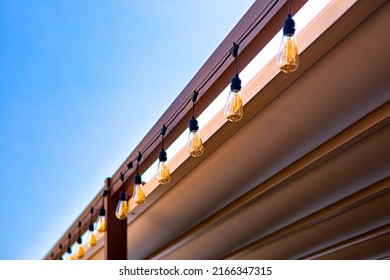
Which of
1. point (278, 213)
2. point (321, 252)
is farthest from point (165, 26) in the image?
point (321, 252)

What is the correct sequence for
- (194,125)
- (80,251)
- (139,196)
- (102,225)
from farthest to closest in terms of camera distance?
(80,251) < (102,225) < (139,196) < (194,125)

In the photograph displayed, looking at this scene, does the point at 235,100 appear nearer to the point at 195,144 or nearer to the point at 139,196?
the point at 195,144

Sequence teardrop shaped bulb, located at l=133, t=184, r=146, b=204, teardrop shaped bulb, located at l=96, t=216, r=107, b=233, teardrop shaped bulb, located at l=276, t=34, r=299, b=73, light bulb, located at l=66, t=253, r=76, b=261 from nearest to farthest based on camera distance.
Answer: teardrop shaped bulb, located at l=276, t=34, r=299, b=73
teardrop shaped bulb, located at l=133, t=184, r=146, b=204
teardrop shaped bulb, located at l=96, t=216, r=107, b=233
light bulb, located at l=66, t=253, r=76, b=261

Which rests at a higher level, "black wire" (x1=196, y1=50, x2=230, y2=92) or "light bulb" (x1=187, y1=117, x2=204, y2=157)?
"black wire" (x1=196, y1=50, x2=230, y2=92)

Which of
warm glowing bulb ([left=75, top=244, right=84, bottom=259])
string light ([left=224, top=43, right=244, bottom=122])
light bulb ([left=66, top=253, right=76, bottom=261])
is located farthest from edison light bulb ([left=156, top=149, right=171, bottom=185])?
light bulb ([left=66, top=253, right=76, bottom=261])

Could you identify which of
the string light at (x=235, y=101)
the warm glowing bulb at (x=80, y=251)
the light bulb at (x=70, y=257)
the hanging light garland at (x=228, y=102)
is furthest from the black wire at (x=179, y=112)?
the light bulb at (x=70, y=257)

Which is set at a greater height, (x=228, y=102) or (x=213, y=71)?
(x=213, y=71)

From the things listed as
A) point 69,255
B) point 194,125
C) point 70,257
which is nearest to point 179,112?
point 194,125

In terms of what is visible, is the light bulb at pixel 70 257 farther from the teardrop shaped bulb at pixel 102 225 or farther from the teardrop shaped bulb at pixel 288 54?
the teardrop shaped bulb at pixel 288 54

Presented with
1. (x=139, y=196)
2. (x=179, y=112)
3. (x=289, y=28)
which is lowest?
(x=139, y=196)

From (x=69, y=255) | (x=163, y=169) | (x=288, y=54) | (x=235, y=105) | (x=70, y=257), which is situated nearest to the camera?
(x=288, y=54)

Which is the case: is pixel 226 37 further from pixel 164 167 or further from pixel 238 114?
pixel 164 167

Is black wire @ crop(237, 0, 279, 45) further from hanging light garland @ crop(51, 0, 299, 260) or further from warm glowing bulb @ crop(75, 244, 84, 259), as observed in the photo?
warm glowing bulb @ crop(75, 244, 84, 259)

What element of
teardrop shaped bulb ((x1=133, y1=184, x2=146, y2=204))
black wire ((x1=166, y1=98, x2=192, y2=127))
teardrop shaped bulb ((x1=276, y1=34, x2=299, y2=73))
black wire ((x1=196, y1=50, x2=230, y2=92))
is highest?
black wire ((x1=196, y1=50, x2=230, y2=92))
